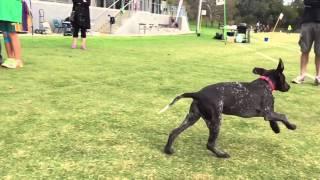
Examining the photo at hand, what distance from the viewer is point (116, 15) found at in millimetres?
31781

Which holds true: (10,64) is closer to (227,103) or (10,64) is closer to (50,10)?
(227,103)

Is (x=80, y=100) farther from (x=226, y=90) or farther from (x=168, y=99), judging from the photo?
(x=226, y=90)

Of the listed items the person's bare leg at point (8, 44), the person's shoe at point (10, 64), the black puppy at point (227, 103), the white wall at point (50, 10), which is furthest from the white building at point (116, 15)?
Result: the black puppy at point (227, 103)

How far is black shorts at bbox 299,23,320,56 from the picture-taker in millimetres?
8146

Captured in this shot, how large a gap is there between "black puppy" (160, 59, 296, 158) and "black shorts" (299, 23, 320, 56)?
4.34m

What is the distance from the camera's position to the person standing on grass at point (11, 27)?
7777 millimetres

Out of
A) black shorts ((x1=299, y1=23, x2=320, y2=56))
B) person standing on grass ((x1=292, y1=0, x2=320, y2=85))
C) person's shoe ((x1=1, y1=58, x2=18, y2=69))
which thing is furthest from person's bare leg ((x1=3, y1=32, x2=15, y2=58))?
black shorts ((x1=299, y1=23, x2=320, y2=56))

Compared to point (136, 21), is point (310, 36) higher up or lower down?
lower down

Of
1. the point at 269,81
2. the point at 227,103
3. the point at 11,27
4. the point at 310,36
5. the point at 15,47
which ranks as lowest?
the point at 227,103

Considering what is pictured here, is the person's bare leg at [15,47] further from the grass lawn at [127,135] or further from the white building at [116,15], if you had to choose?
the white building at [116,15]

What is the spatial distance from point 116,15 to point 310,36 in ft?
80.5

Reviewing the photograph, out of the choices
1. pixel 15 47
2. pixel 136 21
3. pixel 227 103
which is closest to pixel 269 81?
pixel 227 103

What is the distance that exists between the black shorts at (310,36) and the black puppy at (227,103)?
4337 millimetres

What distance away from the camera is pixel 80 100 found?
5648 millimetres
